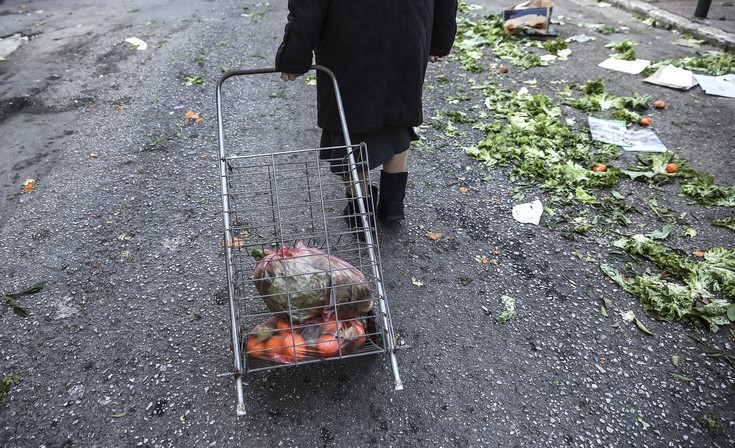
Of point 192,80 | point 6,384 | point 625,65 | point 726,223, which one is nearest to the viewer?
point 6,384

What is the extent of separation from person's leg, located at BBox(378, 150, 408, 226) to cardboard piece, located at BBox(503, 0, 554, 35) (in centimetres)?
491

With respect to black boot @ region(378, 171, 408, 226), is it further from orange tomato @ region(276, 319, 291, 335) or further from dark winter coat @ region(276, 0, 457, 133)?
orange tomato @ region(276, 319, 291, 335)

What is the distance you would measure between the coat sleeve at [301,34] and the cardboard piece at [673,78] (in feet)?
16.1

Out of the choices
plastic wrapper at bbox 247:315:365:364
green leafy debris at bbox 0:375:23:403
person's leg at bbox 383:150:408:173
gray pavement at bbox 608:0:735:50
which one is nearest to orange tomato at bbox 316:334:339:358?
plastic wrapper at bbox 247:315:365:364

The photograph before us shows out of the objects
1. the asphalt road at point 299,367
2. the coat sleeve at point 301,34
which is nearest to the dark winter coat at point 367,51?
the coat sleeve at point 301,34

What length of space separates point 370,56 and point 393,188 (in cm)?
102

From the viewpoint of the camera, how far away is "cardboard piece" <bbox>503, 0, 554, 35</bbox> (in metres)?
6.86

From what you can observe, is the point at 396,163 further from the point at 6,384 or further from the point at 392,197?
the point at 6,384

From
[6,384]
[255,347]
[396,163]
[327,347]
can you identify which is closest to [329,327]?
[327,347]

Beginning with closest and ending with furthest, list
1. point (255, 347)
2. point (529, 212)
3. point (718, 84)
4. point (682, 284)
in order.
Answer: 1. point (255, 347)
2. point (682, 284)
3. point (529, 212)
4. point (718, 84)

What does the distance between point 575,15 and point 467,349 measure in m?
7.91

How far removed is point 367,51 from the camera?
246 cm

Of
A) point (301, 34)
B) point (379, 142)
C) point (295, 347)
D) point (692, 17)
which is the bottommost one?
point (295, 347)

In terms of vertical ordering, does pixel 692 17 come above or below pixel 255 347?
above
